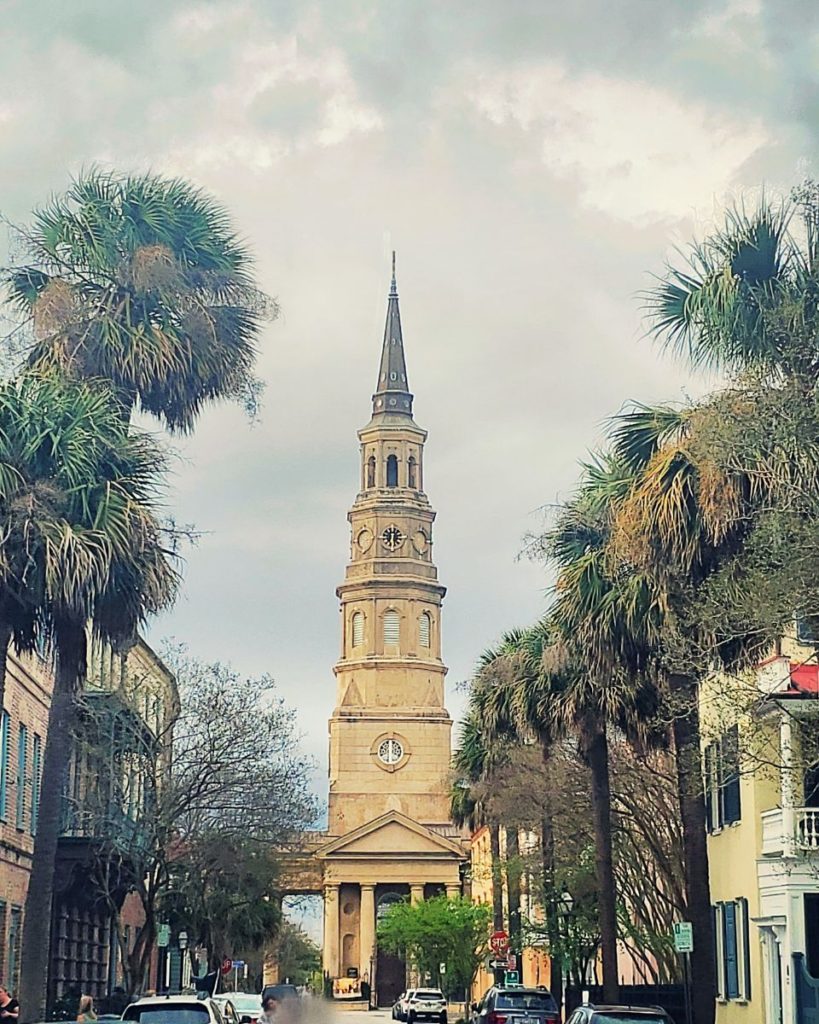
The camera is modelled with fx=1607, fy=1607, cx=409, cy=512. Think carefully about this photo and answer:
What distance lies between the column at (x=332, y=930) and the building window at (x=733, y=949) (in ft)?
250

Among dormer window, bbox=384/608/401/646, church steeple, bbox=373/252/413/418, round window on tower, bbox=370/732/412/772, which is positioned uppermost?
church steeple, bbox=373/252/413/418

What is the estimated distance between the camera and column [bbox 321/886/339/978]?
10850 cm

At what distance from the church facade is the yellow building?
75506mm

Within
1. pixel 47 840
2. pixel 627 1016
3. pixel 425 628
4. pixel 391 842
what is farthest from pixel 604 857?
pixel 425 628

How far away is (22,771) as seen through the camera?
1470 inches

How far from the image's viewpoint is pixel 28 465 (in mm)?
21250

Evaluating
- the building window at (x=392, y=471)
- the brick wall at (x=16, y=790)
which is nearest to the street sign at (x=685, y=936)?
the brick wall at (x=16, y=790)

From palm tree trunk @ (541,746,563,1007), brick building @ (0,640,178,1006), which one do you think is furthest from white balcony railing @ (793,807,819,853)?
brick building @ (0,640,178,1006)

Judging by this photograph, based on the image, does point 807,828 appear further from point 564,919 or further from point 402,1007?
point 402,1007

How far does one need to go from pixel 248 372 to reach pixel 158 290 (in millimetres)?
2075

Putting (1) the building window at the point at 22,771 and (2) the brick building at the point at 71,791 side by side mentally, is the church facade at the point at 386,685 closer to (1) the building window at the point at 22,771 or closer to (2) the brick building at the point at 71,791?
(2) the brick building at the point at 71,791

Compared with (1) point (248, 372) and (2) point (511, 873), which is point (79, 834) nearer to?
(2) point (511, 873)

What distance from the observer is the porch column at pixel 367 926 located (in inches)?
4225

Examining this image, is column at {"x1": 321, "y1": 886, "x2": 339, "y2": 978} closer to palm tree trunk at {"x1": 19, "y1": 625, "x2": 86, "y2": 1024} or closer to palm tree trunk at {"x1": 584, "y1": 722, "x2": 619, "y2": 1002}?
palm tree trunk at {"x1": 584, "y1": 722, "x2": 619, "y2": 1002}
